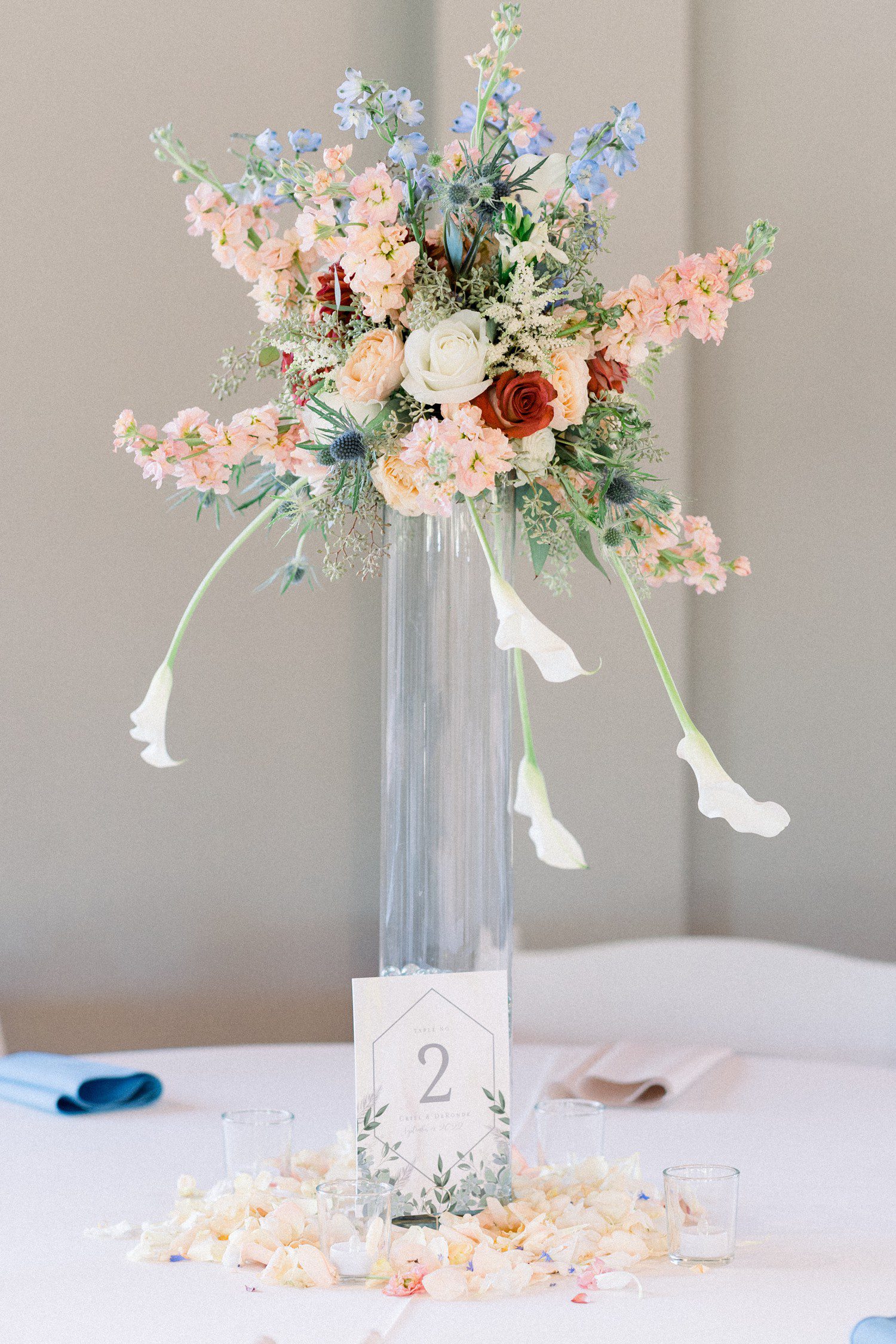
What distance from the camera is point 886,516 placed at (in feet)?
9.56

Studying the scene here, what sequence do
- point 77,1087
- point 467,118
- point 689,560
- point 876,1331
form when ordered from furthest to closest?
point 77,1087, point 689,560, point 467,118, point 876,1331

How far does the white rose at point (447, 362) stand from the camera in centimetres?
111

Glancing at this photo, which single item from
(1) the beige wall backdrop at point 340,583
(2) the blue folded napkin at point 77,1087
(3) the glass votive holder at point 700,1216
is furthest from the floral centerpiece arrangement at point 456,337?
(1) the beige wall backdrop at point 340,583

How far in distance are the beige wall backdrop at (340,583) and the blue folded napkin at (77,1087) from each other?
950 mm

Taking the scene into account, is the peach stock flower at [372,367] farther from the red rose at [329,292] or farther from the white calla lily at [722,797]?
the white calla lily at [722,797]

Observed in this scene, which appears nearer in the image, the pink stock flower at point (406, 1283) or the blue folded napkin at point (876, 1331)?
the blue folded napkin at point (876, 1331)

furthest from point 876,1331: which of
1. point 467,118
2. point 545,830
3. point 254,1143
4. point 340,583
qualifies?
point 340,583

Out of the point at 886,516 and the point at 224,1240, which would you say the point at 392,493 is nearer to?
the point at 224,1240

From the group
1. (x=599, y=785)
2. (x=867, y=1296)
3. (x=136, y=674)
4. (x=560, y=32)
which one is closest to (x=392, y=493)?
(x=867, y=1296)

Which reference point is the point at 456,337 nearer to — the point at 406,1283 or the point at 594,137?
the point at 594,137

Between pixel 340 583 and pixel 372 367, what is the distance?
5.56 ft

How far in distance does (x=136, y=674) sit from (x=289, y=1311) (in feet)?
6.11

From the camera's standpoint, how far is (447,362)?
1.11m

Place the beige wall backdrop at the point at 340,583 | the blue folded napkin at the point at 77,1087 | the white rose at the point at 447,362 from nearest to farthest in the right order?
the white rose at the point at 447,362, the blue folded napkin at the point at 77,1087, the beige wall backdrop at the point at 340,583
